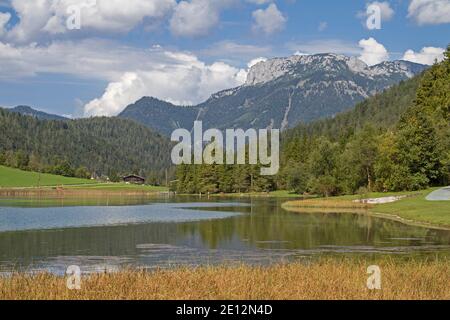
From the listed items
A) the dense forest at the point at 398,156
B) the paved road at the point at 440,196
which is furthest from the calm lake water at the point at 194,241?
the dense forest at the point at 398,156

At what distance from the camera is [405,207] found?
2793 inches

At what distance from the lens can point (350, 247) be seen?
41969 mm

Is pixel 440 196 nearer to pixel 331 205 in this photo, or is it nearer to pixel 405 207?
pixel 405 207

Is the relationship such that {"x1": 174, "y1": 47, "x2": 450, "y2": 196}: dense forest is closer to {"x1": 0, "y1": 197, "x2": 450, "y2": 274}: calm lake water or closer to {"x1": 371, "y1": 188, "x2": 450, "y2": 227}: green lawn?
{"x1": 371, "y1": 188, "x2": 450, "y2": 227}: green lawn

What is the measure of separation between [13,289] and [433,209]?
2024 inches

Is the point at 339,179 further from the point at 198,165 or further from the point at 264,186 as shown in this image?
the point at 198,165

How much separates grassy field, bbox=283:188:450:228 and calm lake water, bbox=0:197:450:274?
8.31 ft

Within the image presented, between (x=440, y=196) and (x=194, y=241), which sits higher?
(x=440, y=196)

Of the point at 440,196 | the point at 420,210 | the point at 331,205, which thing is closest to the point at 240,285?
the point at 420,210

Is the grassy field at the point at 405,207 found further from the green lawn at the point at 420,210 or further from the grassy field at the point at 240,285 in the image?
the grassy field at the point at 240,285

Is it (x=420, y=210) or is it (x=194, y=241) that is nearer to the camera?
(x=194, y=241)

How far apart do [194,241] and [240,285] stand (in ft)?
88.7

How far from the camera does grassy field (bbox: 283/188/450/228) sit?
58.0 m
